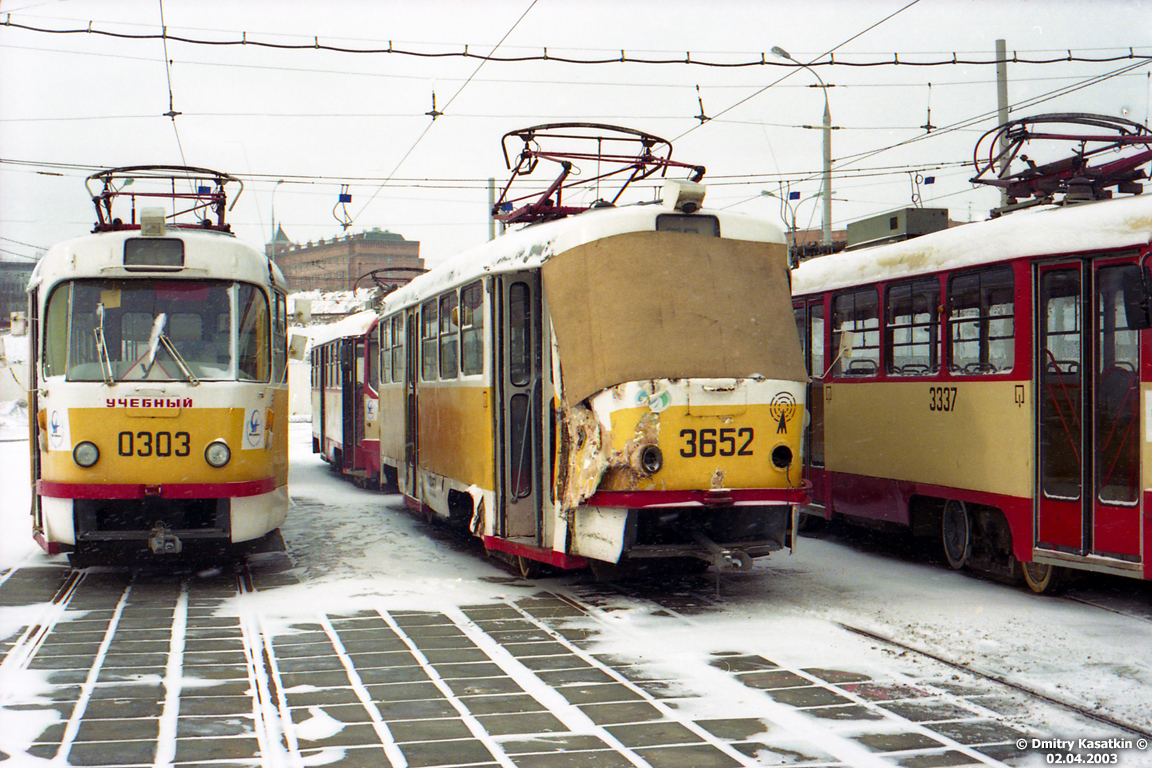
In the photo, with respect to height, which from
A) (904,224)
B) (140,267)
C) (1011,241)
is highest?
(904,224)

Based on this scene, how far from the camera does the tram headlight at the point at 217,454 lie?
9.91 meters

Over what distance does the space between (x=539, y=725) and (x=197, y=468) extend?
521 cm

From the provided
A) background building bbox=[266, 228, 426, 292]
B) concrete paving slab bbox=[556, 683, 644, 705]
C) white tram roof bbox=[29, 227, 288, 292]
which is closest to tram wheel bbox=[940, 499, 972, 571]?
concrete paving slab bbox=[556, 683, 644, 705]

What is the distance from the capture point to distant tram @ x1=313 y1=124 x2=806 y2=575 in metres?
8.67

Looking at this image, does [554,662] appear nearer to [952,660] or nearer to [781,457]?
[952,660]

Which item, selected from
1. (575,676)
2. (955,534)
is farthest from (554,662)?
(955,534)

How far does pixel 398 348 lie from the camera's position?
596 inches

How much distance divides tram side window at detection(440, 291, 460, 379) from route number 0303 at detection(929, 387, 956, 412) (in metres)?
4.62

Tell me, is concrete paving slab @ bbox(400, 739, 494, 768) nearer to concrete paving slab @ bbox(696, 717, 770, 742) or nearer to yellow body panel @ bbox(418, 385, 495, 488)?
concrete paving slab @ bbox(696, 717, 770, 742)

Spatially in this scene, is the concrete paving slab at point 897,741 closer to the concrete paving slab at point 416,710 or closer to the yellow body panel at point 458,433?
the concrete paving slab at point 416,710

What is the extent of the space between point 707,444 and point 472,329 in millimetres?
3071

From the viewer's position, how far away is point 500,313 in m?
10.2

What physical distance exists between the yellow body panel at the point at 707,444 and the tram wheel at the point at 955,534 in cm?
263

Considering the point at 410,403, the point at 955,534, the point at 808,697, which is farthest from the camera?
the point at 410,403
